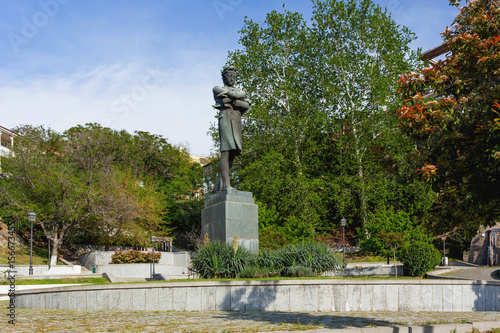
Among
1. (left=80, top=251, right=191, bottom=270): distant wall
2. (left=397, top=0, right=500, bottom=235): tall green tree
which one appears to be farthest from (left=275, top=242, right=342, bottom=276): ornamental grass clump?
(left=80, top=251, right=191, bottom=270): distant wall

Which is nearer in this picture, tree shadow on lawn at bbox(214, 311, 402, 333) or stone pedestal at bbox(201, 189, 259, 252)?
tree shadow on lawn at bbox(214, 311, 402, 333)

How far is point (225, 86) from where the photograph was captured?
1548 centimetres

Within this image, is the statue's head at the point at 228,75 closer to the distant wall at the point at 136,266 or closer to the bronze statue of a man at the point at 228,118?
the bronze statue of a man at the point at 228,118

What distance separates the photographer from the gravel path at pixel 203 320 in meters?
8.26

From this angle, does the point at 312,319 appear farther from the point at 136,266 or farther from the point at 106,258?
the point at 106,258

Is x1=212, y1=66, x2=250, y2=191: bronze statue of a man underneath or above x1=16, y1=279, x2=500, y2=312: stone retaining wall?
above

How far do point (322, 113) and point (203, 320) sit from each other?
2613cm

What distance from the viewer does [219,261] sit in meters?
12.7

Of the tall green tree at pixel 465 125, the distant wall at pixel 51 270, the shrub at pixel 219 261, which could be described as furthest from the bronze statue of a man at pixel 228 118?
the distant wall at pixel 51 270

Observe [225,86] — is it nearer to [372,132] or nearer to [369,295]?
[369,295]

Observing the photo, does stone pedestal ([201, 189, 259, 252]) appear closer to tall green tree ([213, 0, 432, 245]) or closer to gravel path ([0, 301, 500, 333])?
gravel path ([0, 301, 500, 333])

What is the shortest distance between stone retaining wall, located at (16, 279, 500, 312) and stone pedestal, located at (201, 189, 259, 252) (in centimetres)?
292

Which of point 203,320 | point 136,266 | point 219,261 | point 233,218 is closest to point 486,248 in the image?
point 136,266

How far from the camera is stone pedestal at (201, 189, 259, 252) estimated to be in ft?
46.6
